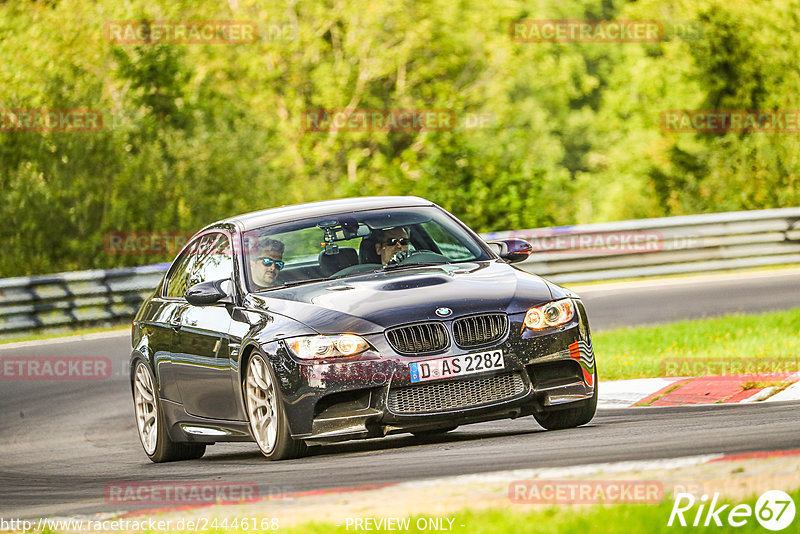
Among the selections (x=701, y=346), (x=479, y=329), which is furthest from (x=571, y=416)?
(x=701, y=346)

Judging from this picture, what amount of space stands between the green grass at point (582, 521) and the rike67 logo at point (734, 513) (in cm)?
1

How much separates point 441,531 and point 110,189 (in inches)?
865

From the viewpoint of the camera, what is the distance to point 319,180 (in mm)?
37625

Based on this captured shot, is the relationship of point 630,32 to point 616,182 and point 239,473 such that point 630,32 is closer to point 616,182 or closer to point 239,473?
point 616,182

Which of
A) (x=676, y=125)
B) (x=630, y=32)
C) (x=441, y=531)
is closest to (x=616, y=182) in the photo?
(x=630, y=32)

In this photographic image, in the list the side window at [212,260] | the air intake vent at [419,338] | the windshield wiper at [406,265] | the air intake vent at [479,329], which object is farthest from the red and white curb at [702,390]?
the side window at [212,260]

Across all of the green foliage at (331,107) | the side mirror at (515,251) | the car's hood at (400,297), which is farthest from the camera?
the green foliage at (331,107)

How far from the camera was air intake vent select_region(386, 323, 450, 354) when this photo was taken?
8.24 meters

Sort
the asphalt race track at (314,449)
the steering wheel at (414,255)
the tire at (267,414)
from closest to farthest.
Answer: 1. the asphalt race track at (314,449)
2. the tire at (267,414)
3. the steering wheel at (414,255)

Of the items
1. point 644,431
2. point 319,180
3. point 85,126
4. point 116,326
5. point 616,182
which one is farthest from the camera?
point 616,182

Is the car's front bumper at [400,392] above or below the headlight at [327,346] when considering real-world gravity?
below

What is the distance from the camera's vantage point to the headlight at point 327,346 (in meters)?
8.23

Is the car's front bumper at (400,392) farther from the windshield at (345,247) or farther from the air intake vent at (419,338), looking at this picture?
the windshield at (345,247)

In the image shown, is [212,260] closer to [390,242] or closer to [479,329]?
[390,242]
